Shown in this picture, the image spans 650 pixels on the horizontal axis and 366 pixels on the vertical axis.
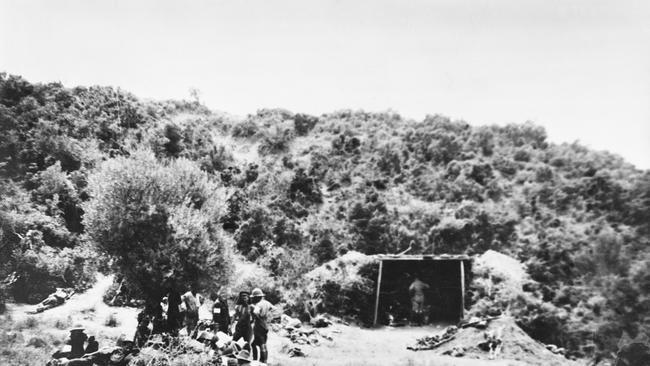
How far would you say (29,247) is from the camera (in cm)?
2417

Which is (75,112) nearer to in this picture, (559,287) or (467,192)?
(467,192)

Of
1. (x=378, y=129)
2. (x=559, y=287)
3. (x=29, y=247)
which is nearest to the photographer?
(x=29, y=247)

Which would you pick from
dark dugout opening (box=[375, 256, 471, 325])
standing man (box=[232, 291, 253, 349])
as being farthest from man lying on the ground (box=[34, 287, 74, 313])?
dark dugout opening (box=[375, 256, 471, 325])

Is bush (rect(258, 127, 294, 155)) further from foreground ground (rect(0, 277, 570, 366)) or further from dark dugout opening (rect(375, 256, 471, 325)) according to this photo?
foreground ground (rect(0, 277, 570, 366))

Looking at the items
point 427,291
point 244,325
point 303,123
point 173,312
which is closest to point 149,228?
point 173,312

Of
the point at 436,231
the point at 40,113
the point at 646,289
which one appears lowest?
the point at 646,289

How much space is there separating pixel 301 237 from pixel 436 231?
34.2 feet

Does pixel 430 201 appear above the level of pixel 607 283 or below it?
above

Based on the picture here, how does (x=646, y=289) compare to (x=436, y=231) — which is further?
(x=436, y=231)

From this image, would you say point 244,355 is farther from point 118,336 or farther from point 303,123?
point 303,123

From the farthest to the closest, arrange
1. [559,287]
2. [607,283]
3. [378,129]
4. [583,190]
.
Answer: [378,129], [583,190], [559,287], [607,283]

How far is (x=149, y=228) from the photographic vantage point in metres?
15.6

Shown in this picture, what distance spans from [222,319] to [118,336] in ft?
17.6

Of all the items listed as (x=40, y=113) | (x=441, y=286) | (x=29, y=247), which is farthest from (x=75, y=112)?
(x=441, y=286)
